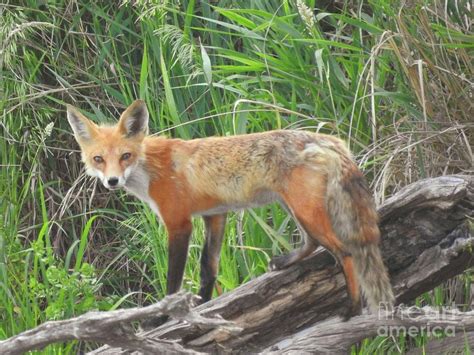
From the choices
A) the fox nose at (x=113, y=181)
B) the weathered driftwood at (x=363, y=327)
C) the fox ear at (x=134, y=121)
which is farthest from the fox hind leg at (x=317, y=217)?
the fox ear at (x=134, y=121)

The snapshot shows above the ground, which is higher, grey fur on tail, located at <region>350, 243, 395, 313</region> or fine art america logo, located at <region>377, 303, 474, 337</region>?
grey fur on tail, located at <region>350, 243, 395, 313</region>

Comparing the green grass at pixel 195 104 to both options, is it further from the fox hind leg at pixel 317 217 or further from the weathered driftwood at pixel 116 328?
the weathered driftwood at pixel 116 328

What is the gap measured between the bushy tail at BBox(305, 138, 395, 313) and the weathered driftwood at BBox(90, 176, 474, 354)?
22 centimetres

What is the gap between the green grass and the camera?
5.50m

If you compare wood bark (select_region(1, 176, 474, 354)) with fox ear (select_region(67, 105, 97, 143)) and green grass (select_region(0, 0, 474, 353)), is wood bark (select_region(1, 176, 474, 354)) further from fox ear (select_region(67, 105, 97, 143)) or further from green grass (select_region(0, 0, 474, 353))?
fox ear (select_region(67, 105, 97, 143))

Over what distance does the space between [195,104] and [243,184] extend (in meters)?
1.82

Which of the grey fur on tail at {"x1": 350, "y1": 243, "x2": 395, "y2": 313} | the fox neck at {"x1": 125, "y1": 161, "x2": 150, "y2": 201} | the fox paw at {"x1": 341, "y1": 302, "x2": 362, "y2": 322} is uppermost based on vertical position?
the fox neck at {"x1": 125, "y1": 161, "x2": 150, "y2": 201}

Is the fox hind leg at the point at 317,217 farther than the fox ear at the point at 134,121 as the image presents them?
No

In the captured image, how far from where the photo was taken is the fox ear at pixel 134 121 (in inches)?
202

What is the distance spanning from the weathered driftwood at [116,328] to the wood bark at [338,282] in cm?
61

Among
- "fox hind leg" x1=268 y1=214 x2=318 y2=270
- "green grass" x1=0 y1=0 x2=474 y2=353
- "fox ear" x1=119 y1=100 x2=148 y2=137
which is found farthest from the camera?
"green grass" x1=0 y1=0 x2=474 y2=353

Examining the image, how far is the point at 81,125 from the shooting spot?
522 cm

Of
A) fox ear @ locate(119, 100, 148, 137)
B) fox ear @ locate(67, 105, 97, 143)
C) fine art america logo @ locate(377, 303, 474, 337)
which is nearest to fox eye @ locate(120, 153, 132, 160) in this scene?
fox ear @ locate(119, 100, 148, 137)

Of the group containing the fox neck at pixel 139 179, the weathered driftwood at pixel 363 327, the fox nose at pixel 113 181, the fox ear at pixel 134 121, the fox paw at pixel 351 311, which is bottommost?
the weathered driftwood at pixel 363 327
